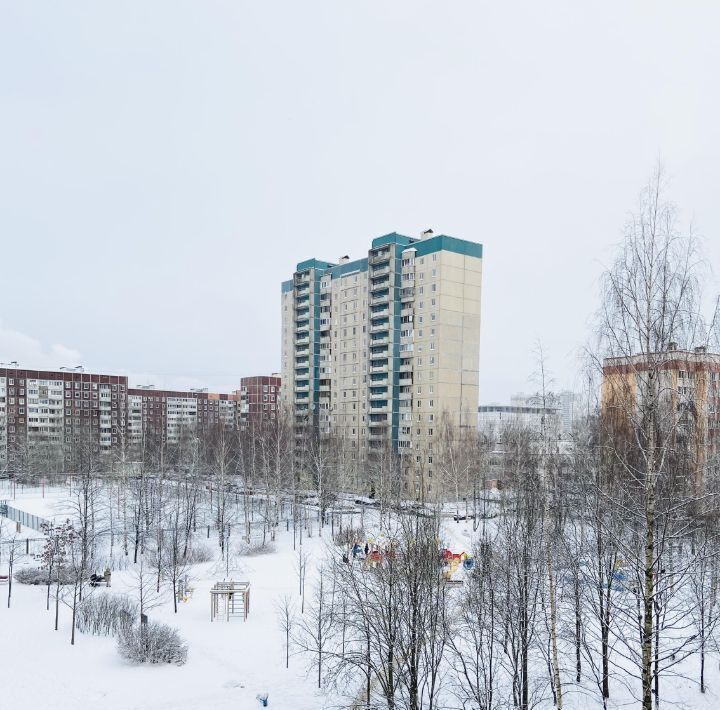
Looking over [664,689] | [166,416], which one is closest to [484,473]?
[664,689]

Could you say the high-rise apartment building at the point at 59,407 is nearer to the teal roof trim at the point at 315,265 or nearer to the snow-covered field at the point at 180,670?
the teal roof trim at the point at 315,265

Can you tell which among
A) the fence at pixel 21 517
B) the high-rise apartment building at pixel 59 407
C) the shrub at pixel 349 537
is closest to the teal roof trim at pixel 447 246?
the shrub at pixel 349 537

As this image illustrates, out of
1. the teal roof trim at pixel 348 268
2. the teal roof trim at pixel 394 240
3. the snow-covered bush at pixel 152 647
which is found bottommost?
the snow-covered bush at pixel 152 647

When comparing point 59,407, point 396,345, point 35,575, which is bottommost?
point 35,575

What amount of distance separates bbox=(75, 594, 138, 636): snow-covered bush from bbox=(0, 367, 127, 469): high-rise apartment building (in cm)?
5737

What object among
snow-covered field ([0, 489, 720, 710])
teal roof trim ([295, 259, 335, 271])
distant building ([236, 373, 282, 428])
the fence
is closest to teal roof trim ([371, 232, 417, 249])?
teal roof trim ([295, 259, 335, 271])

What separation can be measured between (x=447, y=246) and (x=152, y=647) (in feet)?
156

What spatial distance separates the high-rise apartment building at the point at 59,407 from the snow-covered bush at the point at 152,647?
62129 millimetres

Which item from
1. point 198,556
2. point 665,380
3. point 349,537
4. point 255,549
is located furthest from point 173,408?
point 665,380

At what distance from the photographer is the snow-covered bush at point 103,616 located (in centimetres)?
2159

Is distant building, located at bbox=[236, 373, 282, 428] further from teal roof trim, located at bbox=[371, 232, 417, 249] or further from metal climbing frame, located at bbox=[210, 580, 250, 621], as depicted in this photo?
metal climbing frame, located at bbox=[210, 580, 250, 621]

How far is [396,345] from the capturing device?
61125 millimetres

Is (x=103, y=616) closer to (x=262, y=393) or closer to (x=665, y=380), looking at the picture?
(x=665, y=380)

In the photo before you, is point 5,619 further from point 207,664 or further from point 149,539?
point 149,539
